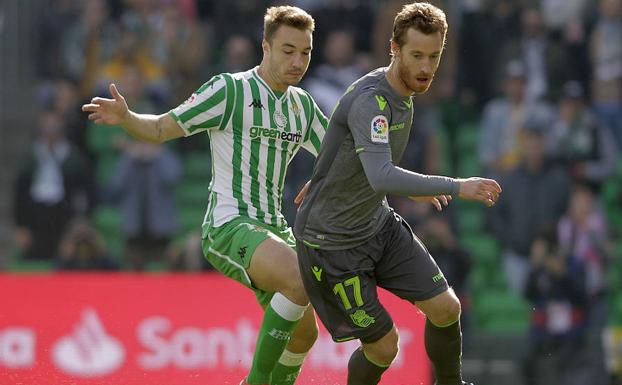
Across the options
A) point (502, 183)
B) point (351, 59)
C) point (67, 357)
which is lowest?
point (67, 357)

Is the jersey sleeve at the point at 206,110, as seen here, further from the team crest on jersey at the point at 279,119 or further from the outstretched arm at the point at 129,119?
the team crest on jersey at the point at 279,119

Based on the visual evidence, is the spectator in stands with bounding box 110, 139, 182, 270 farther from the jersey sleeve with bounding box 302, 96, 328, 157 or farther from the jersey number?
the jersey number

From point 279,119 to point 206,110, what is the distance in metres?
0.41

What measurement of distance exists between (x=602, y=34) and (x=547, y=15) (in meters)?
0.63

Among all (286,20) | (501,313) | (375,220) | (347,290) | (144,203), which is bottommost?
(501,313)

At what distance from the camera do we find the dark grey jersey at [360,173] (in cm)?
554

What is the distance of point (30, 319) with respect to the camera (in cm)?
952

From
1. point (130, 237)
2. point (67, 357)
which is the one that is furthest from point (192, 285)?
point (130, 237)

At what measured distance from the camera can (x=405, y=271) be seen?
19.9 ft

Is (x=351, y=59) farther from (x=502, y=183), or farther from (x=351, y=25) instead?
(x=502, y=183)

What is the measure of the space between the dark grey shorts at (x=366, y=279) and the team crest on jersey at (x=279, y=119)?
0.84m

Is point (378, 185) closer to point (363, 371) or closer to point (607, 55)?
point (363, 371)

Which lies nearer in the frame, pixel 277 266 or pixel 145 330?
pixel 277 266

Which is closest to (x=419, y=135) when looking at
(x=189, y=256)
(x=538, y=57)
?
(x=538, y=57)
